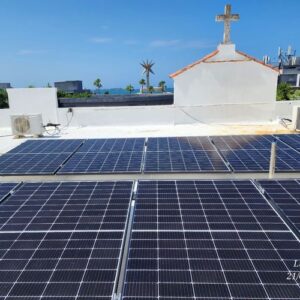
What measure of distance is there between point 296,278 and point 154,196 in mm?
3549

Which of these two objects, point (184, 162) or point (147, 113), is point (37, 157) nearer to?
point (184, 162)

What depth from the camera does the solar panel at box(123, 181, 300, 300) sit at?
3910mm

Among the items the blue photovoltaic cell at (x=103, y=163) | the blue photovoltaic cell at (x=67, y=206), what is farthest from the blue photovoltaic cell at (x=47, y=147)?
the blue photovoltaic cell at (x=67, y=206)

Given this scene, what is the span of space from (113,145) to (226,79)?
12310mm

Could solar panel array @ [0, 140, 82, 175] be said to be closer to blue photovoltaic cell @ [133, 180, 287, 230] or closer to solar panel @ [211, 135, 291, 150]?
blue photovoltaic cell @ [133, 180, 287, 230]

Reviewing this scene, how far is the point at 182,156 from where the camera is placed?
1039 cm

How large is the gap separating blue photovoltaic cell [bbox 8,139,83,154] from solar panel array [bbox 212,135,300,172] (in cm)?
627

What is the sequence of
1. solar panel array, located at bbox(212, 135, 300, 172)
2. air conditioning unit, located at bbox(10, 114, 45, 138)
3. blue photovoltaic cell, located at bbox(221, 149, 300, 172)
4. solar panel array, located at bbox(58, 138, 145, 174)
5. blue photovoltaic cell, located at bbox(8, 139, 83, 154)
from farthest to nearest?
air conditioning unit, located at bbox(10, 114, 45, 138) < blue photovoltaic cell, located at bbox(8, 139, 83, 154) < solar panel array, located at bbox(58, 138, 145, 174) < solar panel array, located at bbox(212, 135, 300, 172) < blue photovoltaic cell, located at bbox(221, 149, 300, 172)

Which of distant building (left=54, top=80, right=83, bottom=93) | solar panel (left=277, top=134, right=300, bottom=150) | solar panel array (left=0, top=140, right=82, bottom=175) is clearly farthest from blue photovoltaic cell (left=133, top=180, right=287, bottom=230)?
distant building (left=54, top=80, right=83, bottom=93)

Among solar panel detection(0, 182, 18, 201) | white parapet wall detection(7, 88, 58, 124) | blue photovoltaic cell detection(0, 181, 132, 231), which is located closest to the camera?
blue photovoltaic cell detection(0, 181, 132, 231)

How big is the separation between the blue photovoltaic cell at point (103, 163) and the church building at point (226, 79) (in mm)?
11430

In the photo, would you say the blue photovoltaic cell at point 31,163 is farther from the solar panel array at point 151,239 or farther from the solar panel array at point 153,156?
the solar panel array at point 151,239

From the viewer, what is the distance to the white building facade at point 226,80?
811 inches

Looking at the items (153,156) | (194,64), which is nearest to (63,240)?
(153,156)
